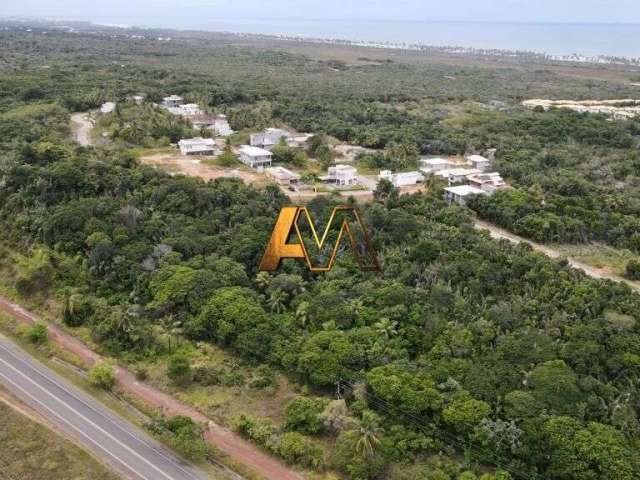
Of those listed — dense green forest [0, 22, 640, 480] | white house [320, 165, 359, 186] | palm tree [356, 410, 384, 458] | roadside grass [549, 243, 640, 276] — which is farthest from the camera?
white house [320, 165, 359, 186]

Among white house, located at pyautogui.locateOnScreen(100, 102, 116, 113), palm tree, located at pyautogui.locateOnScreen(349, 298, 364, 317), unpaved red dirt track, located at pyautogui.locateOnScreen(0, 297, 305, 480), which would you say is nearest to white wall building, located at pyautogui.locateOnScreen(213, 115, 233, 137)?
white house, located at pyautogui.locateOnScreen(100, 102, 116, 113)

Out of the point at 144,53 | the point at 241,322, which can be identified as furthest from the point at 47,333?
the point at 144,53

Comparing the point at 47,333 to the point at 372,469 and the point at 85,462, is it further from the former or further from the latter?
the point at 372,469

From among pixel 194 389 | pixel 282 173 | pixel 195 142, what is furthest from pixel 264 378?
pixel 195 142

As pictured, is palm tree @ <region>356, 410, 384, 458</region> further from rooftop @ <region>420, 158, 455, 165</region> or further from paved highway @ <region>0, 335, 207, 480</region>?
rooftop @ <region>420, 158, 455, 165</region>

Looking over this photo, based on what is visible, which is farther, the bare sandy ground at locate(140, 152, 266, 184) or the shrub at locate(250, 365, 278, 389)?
the bare sandy ground at locate(140, 152, 266, 184)

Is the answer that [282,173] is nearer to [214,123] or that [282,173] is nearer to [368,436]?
[214,123]

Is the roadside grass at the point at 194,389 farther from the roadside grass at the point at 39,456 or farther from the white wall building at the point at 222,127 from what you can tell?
the white wall building at the point at 222,127

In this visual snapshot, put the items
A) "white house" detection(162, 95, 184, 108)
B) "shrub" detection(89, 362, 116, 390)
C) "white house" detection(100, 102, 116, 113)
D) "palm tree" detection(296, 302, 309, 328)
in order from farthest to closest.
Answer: "white house" detection(162, 95, 184, 108) → "white house" detection(100, 102, 116, 113) → "palm tree" detection(296, 302, 309, 328) → "shrub" detection(89, 362, 116, 390)
